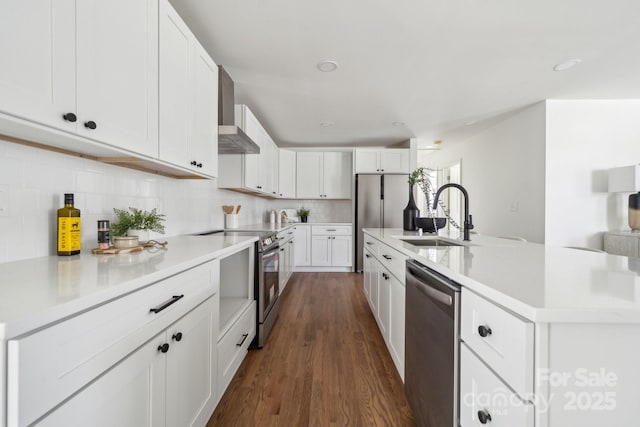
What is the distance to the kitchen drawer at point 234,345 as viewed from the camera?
1492 mm

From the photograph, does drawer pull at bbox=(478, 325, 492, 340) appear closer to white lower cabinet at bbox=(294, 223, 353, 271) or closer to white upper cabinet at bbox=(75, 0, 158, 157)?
white upper cabinet at bbox=(75, 0, 158, 157)

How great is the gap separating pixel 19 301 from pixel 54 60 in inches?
29.3

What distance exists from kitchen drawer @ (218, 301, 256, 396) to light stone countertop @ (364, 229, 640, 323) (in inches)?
46.6

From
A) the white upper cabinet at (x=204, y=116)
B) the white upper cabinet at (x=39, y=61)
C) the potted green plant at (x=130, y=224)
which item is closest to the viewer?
the white upper cabinet at (x=39, y=61)

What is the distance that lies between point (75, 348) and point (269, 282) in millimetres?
1778

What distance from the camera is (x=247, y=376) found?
1.76 metres

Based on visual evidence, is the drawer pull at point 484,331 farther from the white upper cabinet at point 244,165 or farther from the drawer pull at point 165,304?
the white upper cabinet at point 244,165

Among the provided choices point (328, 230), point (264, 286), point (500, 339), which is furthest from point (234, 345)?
point (328, 230)

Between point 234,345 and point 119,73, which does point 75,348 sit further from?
point 234,345

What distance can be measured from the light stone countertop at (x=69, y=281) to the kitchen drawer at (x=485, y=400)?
3.32 ft

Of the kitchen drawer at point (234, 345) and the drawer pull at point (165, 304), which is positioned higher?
the drawer pull at point (165, 304)

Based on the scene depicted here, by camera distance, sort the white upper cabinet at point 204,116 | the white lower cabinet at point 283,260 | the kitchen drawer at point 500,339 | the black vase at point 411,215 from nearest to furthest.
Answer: the kitchen drawer at point 500,339, the white upper cabinet at point 204,116, the black vase at point 411,215, the white lower cabinet at point 283,260

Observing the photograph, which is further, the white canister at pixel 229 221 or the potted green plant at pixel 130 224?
the white canister at pixel 229 221

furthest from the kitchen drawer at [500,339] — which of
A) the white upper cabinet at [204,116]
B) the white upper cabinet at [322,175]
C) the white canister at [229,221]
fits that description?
the white upper cabinet at [322,175]
